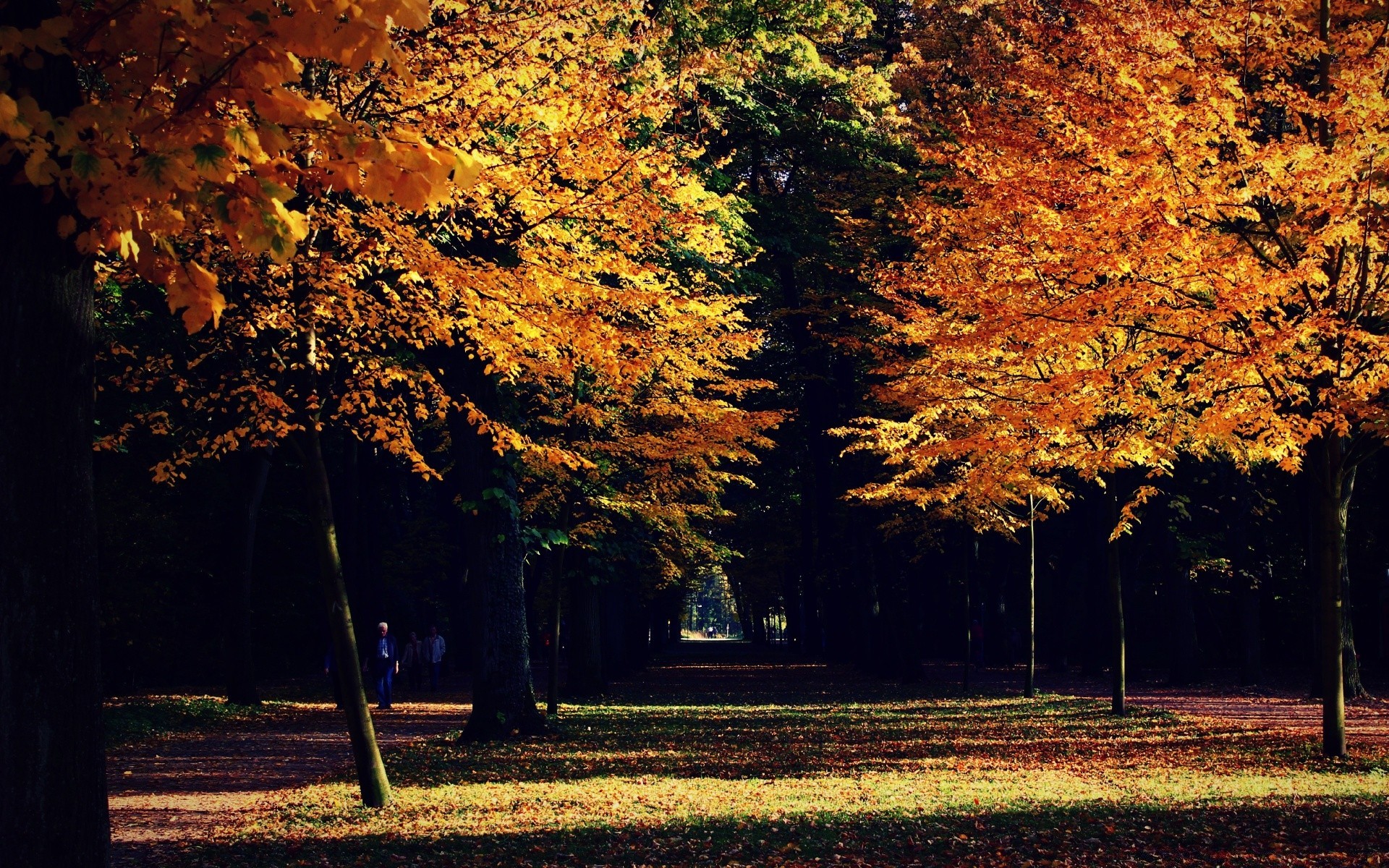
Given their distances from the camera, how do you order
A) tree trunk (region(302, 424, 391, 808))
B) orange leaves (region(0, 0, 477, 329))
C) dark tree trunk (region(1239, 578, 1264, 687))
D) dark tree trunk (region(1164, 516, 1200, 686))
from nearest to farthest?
1. orange leaves (region(0, 0, 477, 329))
2. tree trunk (region(302, 424, 391, 808))
3. dark tree trunk (region(1239, 578, 1264, 687))
4. dark tree trunk (region(1164, 516, 1200, 686))

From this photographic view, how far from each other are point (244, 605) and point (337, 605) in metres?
15.5

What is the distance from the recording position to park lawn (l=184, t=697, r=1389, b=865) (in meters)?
8.69

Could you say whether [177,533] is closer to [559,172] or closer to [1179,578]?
[559,172]

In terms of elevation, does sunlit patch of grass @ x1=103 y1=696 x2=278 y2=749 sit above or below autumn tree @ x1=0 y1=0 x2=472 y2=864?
below

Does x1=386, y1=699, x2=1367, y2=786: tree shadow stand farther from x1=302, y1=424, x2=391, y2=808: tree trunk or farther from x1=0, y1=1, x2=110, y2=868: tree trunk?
x1=0, y1=1, x2=110, y2=868: tree trunk

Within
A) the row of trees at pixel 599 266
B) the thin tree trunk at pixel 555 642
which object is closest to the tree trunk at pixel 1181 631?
the row of trees at pixel 599 266

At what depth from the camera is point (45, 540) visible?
183 inches

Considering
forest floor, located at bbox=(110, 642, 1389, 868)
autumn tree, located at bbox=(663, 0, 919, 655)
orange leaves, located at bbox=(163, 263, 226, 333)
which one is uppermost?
autumn tree, located at bbox=(663, 0, 919, 655)

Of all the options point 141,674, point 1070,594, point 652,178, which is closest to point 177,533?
point 141,674

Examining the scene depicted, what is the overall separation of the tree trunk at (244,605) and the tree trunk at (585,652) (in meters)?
6.69

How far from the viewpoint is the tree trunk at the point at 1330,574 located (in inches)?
520

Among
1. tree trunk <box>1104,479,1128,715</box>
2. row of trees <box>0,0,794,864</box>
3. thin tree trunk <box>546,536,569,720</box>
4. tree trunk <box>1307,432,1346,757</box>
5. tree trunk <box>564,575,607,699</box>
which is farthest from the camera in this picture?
tree trunk <box>564,575,607,699</box>

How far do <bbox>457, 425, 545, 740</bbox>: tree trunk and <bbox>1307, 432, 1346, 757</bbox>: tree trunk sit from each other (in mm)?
10123

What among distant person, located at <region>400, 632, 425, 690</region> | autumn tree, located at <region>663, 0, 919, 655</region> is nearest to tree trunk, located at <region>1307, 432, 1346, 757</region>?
autumn tree, located at <region>663, 0, 919, 655</region>
